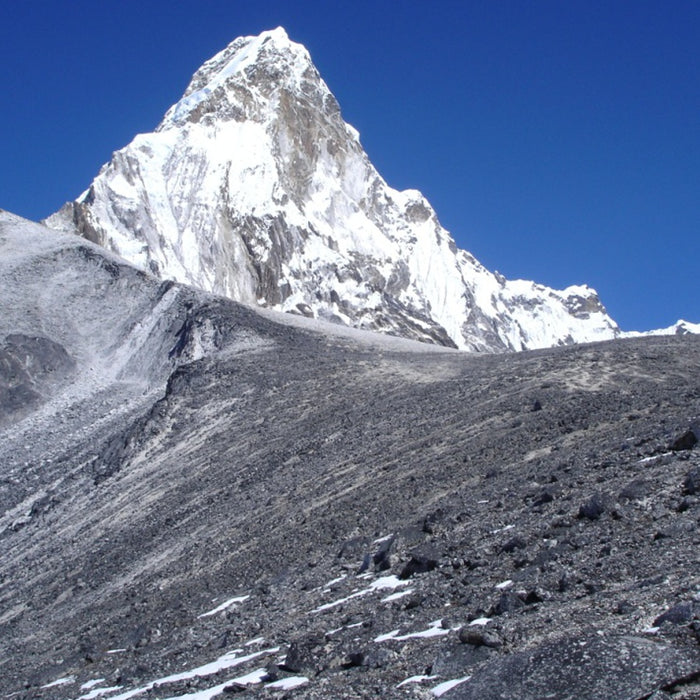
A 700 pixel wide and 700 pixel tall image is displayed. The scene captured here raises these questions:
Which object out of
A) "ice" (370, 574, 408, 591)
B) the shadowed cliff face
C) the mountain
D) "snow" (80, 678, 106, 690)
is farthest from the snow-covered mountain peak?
"ice" (370, 574, 408, 591)

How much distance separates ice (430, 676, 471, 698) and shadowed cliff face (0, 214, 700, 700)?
0.29 ft

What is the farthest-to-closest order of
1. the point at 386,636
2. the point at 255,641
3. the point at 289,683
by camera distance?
1. the point at 255,641
2. the point at 386,636
3. the point at 289,683

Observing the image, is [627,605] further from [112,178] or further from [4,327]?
[112,178]

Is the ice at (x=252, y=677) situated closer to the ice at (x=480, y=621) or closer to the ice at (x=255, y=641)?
the ice at (x=255, y=641)

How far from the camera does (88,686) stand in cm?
1605

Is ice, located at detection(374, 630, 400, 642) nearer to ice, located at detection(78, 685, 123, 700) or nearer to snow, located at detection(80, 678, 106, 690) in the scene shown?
ice, located at detection(78, 685, 123, 700)

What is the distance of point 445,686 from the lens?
404 inches

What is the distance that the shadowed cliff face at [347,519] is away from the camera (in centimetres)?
1134

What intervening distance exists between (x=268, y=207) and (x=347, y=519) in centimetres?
9014

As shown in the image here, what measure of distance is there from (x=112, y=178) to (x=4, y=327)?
51709 millimetres

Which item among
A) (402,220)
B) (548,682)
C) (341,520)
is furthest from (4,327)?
(402,220)

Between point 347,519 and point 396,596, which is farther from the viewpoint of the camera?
point 347,519

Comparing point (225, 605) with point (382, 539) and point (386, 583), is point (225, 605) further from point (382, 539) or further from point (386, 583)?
point (386, 583)

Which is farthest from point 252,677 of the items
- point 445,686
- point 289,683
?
point 445,686
